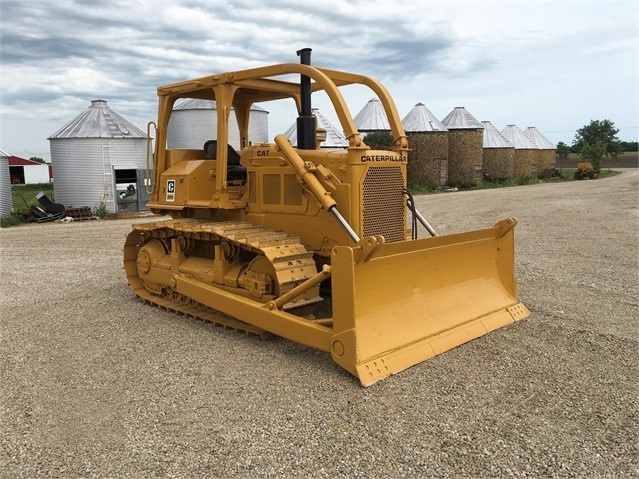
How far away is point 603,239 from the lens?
12.1 metres

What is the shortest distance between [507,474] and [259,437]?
1.58 meters

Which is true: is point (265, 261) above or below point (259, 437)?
above

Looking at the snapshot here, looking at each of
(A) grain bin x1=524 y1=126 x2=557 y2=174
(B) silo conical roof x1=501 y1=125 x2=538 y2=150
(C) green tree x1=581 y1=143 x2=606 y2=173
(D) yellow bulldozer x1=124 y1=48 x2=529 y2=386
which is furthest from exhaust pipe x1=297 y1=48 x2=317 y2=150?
(C) green tree x1=581 y1=143 x2=606 y2=173

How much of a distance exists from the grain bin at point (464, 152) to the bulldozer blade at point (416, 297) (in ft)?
96.8

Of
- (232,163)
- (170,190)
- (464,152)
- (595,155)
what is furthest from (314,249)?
(595,155)

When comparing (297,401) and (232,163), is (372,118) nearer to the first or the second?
(232,163)

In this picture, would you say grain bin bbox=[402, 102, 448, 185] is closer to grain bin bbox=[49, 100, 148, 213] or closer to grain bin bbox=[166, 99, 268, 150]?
grain bin bbox=[166, 99, 268, 150]

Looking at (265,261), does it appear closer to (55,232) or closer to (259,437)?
(259,437)

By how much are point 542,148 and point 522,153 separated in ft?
14.8

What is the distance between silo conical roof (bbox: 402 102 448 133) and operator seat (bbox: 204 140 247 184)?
2693 cm

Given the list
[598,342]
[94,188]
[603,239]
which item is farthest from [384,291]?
[94,188]

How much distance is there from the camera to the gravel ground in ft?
11.2

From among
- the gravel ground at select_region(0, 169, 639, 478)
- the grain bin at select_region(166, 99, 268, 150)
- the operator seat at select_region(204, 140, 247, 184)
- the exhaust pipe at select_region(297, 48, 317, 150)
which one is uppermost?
the grain bin at select_region(166, 99, 268, 150)

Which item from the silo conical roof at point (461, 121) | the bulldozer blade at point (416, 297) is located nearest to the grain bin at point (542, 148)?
the silo conical roof at point (461, 121)
